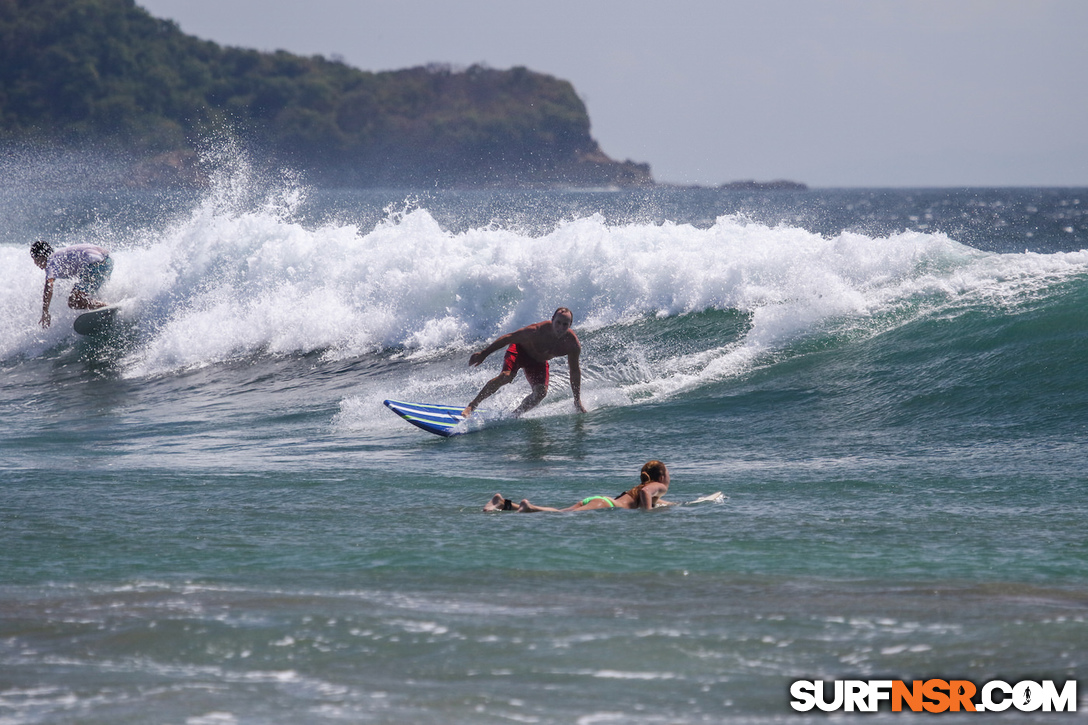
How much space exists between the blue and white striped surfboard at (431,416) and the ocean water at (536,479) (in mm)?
164

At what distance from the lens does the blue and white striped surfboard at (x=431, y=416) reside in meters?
10.4

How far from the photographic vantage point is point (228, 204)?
19.4 m

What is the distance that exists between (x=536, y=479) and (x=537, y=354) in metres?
2.93

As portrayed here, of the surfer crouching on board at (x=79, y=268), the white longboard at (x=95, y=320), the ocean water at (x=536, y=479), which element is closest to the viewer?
the ocean water at (x=536, y=479)

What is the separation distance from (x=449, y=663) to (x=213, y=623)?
122cm

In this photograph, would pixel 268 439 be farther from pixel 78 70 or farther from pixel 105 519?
pixel 78 70

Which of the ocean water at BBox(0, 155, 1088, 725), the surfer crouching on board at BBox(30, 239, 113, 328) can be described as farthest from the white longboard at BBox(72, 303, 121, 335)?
the ocean water at BBox(0, 155, 1088, 725)

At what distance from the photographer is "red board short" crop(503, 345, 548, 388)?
11.2 meters

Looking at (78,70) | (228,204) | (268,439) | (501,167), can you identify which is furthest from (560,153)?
(268,439)

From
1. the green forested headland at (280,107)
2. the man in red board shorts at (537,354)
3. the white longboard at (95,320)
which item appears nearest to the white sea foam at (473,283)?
the white longboard at (95,320)

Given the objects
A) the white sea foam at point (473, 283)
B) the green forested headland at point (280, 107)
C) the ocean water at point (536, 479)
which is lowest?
the ocean water at point (536, 479)

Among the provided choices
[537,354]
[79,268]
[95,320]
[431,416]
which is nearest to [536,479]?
[431,416]

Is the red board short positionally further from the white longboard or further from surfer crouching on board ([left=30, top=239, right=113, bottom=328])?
the white longboard

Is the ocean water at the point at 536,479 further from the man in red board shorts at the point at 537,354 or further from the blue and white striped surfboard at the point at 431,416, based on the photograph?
the man in red board shorts at the point at 537,354
